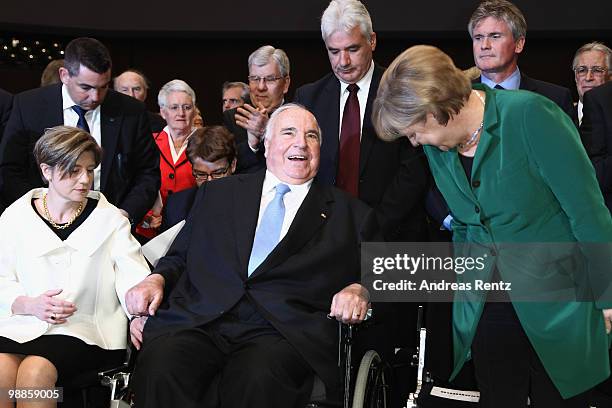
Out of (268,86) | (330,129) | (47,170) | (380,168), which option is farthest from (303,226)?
(268,86)

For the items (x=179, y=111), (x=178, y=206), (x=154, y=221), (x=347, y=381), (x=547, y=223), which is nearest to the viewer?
(x=547, y=223)

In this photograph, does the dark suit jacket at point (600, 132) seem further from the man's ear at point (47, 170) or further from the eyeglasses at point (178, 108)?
the eyeglasses at point (178, 108)

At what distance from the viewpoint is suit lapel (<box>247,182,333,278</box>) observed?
3105 mm

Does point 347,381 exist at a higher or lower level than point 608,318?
lower

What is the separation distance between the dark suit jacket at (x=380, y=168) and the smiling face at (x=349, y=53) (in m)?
0.08

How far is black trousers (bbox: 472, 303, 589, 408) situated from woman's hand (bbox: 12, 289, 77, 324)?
4.88ft

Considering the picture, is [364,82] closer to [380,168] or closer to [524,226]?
[380,168]

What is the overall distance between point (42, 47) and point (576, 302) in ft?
21.0

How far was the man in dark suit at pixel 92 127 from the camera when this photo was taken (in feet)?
13.3

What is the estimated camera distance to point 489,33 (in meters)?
3.95

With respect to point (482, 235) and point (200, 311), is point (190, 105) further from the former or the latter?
point (482, 235)

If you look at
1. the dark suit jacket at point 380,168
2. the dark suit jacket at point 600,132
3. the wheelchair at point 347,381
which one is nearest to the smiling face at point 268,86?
the dark suit jacket at point 380,168

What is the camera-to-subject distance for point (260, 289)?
10.1ft

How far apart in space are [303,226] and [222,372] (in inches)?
24.1
